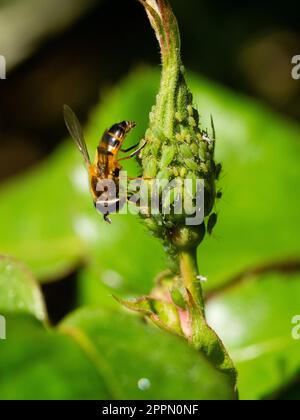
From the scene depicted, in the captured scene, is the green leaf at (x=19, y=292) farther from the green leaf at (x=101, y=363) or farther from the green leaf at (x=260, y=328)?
the green leaf at (x=260, y=328)

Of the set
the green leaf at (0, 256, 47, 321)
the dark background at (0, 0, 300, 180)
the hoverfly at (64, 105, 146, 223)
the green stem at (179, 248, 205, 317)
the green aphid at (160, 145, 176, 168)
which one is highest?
the dark background at (0, 0, 300, 180)

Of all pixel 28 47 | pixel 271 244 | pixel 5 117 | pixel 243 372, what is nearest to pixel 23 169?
pixel 5 117

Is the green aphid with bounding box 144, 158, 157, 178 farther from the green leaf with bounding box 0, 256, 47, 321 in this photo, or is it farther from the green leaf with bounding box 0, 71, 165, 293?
the green leaf with bounding box 0, 71, 165, 293

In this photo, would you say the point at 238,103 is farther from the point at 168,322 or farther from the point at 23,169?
the point at 168,322

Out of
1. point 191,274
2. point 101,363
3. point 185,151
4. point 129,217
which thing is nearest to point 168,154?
point 185,151

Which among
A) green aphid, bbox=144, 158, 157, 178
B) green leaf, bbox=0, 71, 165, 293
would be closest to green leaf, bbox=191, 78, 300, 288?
green leaf, bbox=0, 71, 165, 293

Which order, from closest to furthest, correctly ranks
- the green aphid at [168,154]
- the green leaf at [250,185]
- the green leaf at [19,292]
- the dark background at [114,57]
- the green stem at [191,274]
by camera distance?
the green aphid at [168,154] → the green stem at [191,274] → the green leaf at [19,292] → the green leaf at [250,185] → the dark background at [114,57]

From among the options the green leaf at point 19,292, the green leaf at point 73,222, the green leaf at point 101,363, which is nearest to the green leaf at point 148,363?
the green leaf at point 101,363
